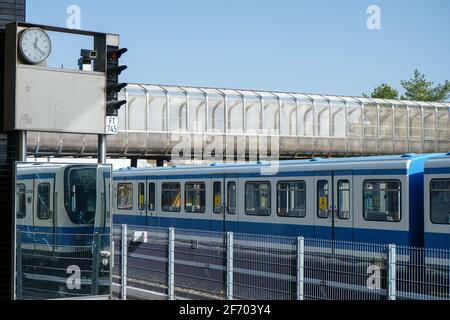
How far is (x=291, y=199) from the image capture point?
73.2ft

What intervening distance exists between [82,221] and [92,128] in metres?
1.59

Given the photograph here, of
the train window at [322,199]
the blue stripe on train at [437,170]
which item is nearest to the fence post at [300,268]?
the blue stripe on train at [437,170]

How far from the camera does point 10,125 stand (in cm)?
1194

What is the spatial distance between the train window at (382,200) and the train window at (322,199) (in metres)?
1.36

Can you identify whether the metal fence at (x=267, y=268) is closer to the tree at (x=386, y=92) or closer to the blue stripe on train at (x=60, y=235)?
the blue stripe on train at (x=60, y=235)

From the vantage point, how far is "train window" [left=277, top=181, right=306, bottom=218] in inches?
861

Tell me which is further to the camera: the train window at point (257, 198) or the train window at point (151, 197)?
the train window at point (151, 197)

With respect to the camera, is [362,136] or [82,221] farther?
[362,136]

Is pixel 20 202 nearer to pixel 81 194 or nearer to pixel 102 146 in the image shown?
pixel 102 146

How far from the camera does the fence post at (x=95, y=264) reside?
13.0 m

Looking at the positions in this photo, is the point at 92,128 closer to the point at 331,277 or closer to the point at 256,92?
the point at 331,277
